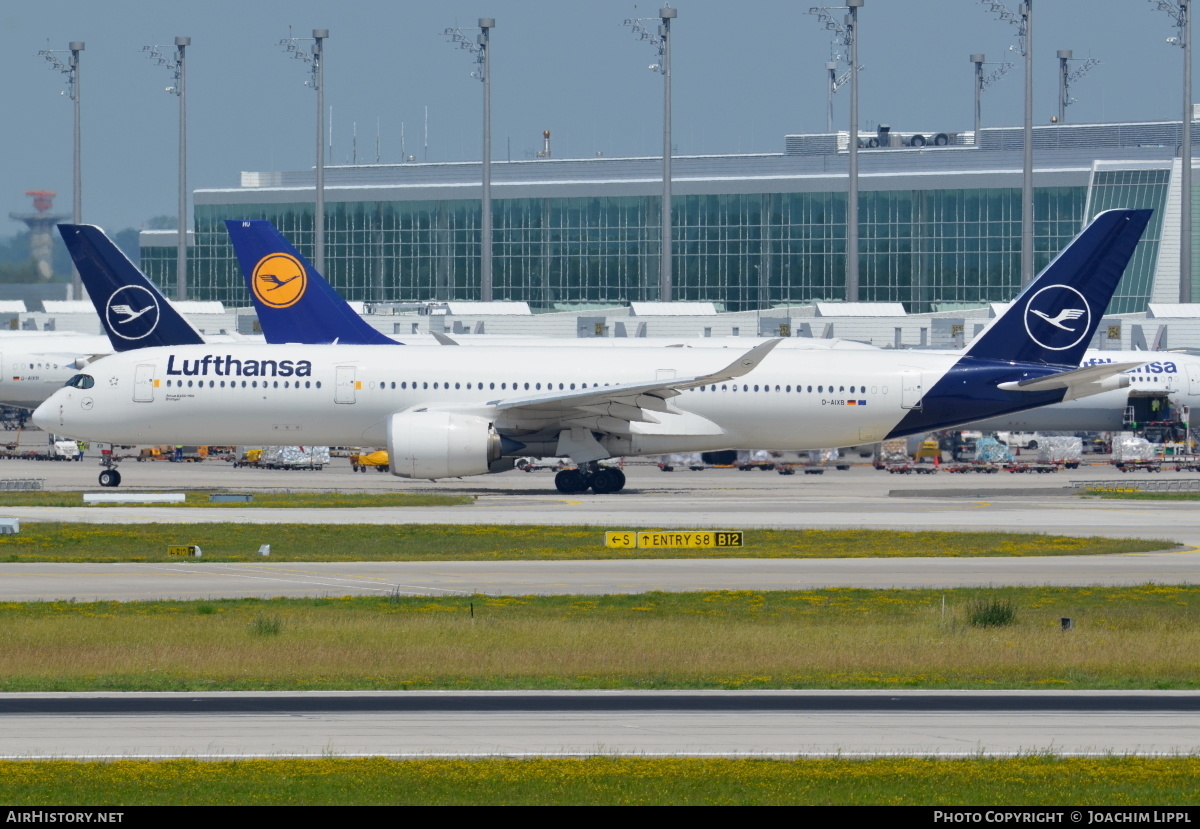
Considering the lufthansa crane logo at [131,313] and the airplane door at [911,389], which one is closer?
the airplane door at [911,389]

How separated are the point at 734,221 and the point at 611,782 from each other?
451 feet

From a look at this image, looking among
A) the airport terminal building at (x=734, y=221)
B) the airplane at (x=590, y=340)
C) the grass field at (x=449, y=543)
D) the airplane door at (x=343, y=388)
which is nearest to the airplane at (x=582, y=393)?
the airplane door at (x=343, y=388)

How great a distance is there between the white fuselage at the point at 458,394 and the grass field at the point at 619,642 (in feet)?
80.7

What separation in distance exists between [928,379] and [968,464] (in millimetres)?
17755

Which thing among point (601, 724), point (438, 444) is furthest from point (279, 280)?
point (601, 724)

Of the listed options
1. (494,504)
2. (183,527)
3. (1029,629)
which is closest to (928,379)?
(494,504)

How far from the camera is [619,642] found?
88.7ft

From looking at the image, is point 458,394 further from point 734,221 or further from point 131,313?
point 734,221

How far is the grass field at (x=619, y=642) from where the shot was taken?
2388cm

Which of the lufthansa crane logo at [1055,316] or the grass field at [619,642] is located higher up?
the lufthansa crane logo at [1055,316]

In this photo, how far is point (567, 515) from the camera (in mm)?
48781

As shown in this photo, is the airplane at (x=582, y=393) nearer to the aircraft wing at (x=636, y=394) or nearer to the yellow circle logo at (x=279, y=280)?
the aircraft wing at (x=636, y=394)

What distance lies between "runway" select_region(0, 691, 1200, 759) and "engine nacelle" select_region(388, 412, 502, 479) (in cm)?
3229

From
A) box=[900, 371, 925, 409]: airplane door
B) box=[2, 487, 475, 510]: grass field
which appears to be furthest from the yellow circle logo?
box=[900, 371, 925, 409]: airplane door
